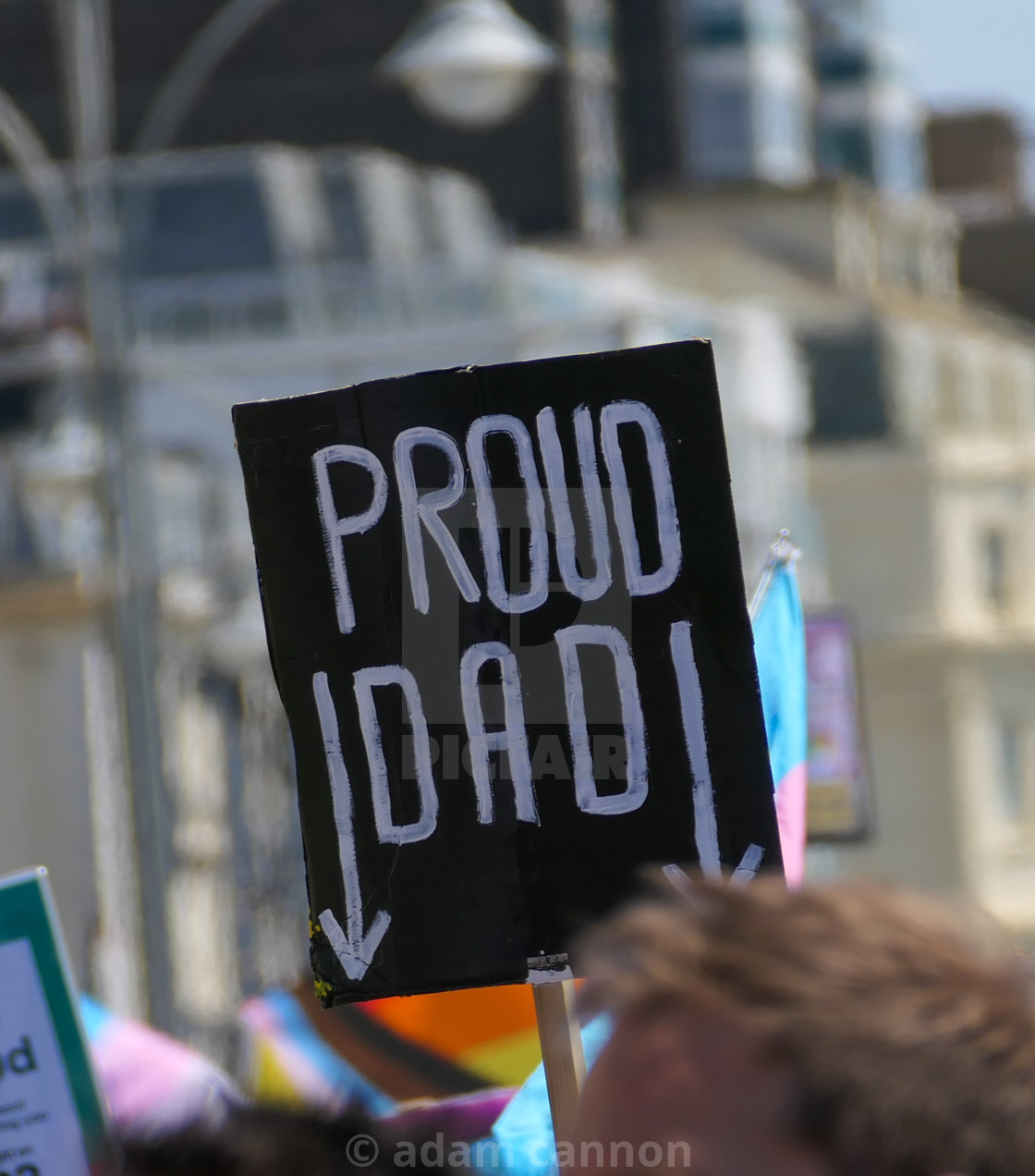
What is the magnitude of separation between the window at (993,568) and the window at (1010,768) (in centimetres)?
196

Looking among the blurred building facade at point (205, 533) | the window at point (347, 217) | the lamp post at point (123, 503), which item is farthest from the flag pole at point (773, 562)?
the window at point (347, 217)

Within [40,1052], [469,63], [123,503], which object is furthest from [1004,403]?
A: [40,1052]

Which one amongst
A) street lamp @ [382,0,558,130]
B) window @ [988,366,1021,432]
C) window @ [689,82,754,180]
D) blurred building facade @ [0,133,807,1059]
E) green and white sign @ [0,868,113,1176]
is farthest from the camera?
window @ [689,82,754,180]

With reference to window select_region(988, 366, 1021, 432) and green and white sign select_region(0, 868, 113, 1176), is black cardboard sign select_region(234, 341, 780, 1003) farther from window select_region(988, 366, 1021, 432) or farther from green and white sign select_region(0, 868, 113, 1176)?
window select_region(988, 366, 1021, 432)

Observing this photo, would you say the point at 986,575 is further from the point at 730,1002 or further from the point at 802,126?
the point at 730,1002

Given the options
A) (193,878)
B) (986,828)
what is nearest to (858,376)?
(986,828)

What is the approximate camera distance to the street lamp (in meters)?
11.9

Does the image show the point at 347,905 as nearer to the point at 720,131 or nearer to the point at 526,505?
the point at 526,505

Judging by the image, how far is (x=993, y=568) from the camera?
138 ft

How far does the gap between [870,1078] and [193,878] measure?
55.5 ft

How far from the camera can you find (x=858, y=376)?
41.7 meters

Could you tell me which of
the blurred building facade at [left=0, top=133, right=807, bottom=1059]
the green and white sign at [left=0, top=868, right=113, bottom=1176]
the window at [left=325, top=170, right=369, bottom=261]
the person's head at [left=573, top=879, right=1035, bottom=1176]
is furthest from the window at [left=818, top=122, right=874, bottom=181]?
the person's head at [left=573, top=879, right=1035, bottom=1176]

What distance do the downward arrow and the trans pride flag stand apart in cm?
121

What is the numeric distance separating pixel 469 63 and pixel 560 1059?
9.50m
